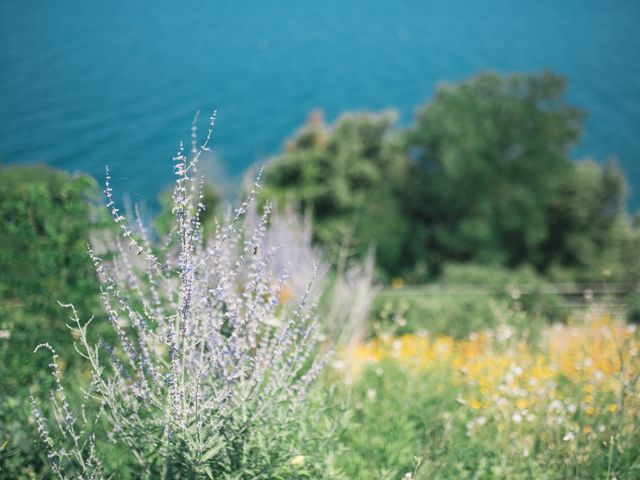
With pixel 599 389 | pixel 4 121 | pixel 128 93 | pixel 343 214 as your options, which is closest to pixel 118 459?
pixel 599 389

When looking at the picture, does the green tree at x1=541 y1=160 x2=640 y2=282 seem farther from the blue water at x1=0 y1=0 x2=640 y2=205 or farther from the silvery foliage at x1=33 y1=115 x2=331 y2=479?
the silvery foliage at x1=33 y1=115 x2=331 y2=479

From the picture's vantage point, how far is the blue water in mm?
24297

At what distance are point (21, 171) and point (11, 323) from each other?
1002cm

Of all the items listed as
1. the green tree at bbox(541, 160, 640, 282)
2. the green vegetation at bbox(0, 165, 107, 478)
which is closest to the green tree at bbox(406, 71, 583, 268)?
the green tree at bbox(541, 160, 640, 282)

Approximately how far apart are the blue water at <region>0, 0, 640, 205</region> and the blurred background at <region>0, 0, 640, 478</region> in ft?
0.60

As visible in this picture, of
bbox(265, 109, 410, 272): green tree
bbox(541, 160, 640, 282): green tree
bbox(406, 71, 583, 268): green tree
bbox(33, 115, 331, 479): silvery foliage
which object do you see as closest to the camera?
bbox(33, 115, 331, 479): silvery foliage

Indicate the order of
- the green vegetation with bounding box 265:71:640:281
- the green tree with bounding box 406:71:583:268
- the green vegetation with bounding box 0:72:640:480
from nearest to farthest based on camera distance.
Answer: the green vegetation with bounding box 0:72:640:480 → the green tree with bounding box 406:71:583:268 → the green vegetation with bounding box 265:71:640:281

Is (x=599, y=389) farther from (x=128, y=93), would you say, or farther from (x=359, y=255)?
(x=128, y=93)

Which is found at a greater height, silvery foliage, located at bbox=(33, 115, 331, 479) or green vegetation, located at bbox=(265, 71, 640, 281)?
green vegetation, located at bbox=(265, 71, 640, 281)

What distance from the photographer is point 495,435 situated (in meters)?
3.44

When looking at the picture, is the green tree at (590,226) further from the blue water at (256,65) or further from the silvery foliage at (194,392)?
the silvery foliage at (194,392)

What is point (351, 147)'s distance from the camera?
20.1m

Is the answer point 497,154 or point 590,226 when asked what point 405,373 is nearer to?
point 497,154

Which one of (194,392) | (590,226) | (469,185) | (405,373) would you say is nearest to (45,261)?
(194,392)
